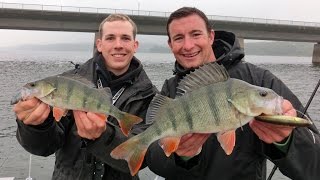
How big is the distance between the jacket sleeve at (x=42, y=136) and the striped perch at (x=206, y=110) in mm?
1340

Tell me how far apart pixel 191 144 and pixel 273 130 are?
2.39ft

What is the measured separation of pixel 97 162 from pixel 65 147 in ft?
1.52

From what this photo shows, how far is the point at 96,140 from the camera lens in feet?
13.7

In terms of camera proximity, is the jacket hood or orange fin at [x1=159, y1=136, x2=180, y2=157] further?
the jacket hood

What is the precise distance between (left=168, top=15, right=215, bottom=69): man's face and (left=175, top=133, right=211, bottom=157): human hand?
49.6 inches

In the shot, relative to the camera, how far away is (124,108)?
4.56 metres

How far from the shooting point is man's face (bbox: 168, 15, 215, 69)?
4.29 metres

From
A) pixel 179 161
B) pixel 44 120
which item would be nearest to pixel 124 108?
pixel 44 120

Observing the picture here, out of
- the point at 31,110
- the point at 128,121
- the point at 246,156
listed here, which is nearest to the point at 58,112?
the point at 31,110

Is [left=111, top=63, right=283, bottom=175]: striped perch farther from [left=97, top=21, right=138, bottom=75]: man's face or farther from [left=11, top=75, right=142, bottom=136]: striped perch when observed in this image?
[left=97, top=21, right=138, bottom=75]: man's face

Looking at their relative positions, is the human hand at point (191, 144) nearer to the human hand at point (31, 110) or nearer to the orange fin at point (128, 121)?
the orange fin at point (128, 121)

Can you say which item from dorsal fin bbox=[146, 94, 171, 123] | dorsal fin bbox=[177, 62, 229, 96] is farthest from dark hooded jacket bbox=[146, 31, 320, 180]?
dorsal fin bbox=[177, 62, 229, 96]

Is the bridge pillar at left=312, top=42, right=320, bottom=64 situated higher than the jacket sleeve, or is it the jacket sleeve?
the jacket sleeve

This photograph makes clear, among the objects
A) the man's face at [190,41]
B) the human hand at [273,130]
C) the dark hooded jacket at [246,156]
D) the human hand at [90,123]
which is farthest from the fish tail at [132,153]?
the man's face at [190,41]
